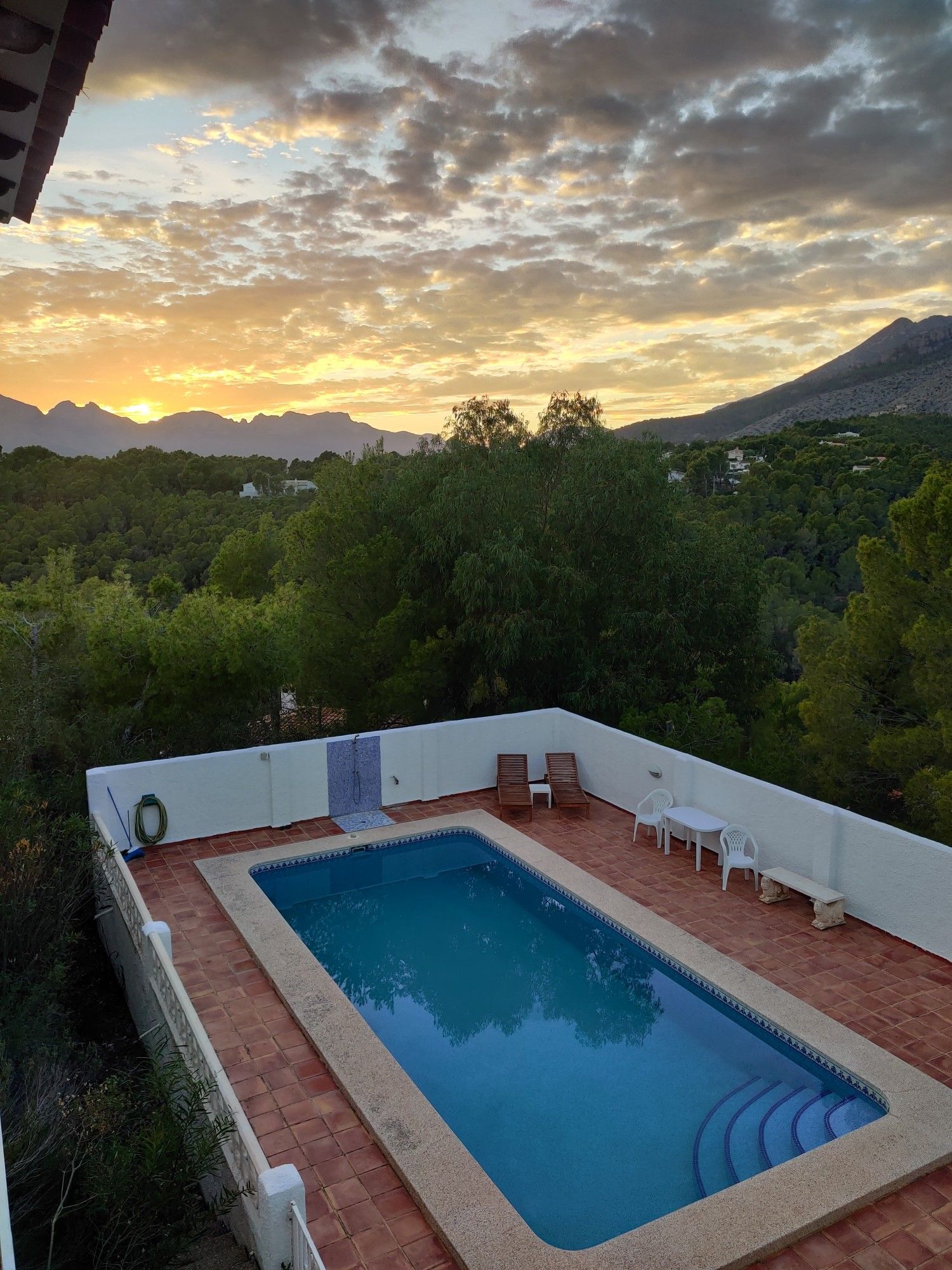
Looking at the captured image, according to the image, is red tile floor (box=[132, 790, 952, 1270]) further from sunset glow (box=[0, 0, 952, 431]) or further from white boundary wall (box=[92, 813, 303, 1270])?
sunset glow (box=[0, 0, 952, 431])

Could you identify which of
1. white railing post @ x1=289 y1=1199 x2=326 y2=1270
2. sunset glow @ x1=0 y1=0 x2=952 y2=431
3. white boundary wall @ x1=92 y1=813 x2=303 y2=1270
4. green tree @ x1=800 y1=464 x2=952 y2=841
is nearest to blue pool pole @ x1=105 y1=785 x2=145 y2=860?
white boundary wall @ x1=92 y1=813 x2=303 y2=1270

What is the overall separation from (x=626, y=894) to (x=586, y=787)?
331 cm

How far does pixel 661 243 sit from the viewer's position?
57.9 ft

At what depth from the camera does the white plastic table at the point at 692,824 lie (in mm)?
9648

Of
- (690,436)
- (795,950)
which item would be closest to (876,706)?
(795,950)

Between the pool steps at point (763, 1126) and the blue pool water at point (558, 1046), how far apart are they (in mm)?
13

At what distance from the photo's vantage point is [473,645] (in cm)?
1547

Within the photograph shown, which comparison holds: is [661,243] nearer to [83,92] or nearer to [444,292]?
[444,292]

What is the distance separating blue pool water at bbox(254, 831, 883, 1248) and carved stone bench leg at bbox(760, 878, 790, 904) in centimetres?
154

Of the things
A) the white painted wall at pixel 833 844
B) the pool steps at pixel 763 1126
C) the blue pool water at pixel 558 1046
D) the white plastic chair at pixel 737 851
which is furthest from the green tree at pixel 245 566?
the pool steps at pixel 763 1126

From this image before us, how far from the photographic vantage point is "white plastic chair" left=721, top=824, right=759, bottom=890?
9.26 m

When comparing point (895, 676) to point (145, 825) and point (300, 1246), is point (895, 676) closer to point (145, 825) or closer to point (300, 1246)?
point (145, 825)

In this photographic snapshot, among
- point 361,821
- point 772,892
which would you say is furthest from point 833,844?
point 361,821

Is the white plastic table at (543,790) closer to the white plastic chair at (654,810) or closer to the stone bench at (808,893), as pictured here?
the white plastic chair at (654,810)
